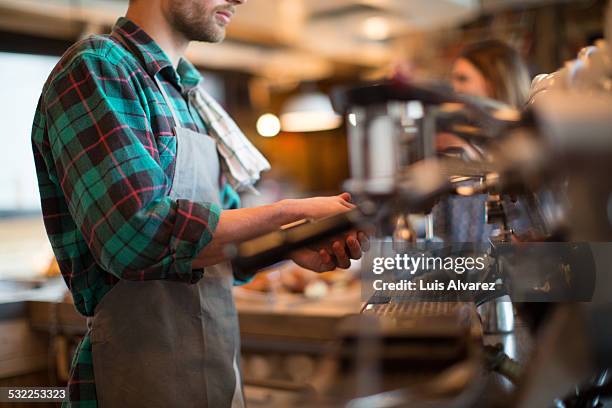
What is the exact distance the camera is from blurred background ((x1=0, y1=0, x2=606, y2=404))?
303 cm

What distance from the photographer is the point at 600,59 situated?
0.86m

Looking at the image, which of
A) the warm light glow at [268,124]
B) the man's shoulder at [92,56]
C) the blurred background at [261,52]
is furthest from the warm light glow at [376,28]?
the man's shoulder at [92,56]

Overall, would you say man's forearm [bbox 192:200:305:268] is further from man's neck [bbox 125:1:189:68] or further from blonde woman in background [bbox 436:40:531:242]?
blonde woman in background [bbox 436:40:531:242]

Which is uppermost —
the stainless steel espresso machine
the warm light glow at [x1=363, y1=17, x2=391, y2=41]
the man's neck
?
the warm light glow at [x1=363, y1=17, x2=391, y2=41]

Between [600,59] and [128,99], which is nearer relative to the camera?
[600,59]

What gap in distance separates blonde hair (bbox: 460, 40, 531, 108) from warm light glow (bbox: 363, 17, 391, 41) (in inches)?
88.6

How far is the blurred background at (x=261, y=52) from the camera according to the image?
3027 mm

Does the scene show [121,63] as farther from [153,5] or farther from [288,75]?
[288,75]

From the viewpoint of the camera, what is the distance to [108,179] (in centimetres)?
99

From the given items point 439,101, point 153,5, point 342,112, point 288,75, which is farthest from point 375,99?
point 288,75

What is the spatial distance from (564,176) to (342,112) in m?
0.74

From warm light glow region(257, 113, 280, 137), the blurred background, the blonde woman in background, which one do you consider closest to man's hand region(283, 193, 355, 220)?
the blurred background

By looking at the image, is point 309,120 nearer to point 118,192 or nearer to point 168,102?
point 168,102

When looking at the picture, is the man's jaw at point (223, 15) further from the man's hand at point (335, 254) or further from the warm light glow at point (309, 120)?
the warm light glow at point (309, 120)
